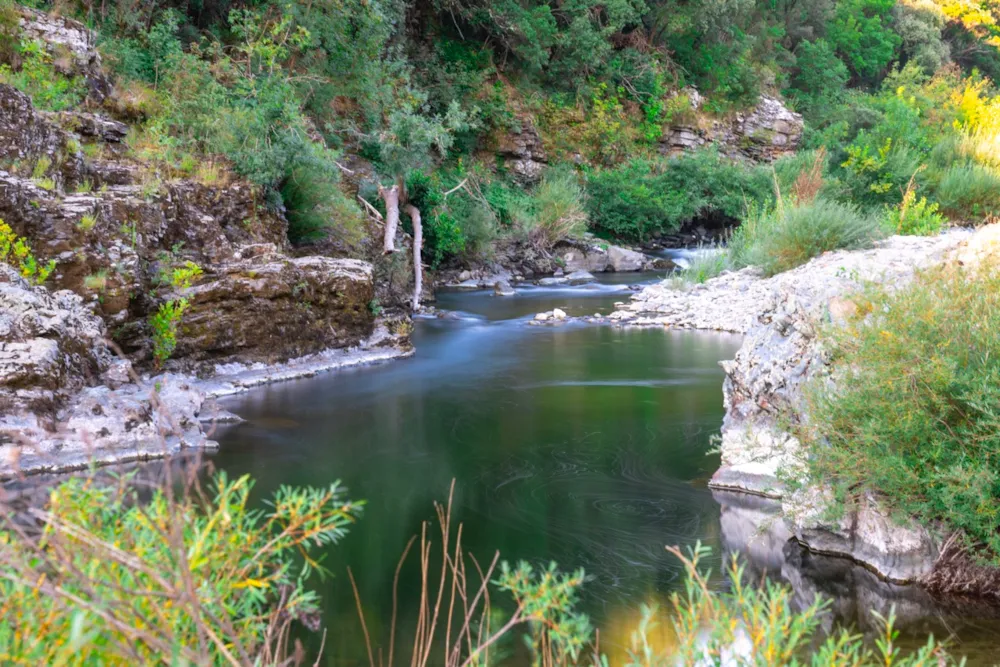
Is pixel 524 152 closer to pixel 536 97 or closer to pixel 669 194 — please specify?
pixel 536 97

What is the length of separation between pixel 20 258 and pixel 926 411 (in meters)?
8.10

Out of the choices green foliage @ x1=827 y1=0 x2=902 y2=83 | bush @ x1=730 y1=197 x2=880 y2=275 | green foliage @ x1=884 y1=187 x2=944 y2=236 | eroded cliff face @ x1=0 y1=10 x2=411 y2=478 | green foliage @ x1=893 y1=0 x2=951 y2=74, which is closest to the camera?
eroded cliff face @ x1=0 y1=10 x2=411 y2=478

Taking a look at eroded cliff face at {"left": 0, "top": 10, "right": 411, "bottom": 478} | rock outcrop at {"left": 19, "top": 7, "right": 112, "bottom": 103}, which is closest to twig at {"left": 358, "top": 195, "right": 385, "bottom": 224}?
eroded cliff face at {"left": 0, "top": 10, "right": 411, "bottom": 478}

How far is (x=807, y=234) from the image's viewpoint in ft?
45.1

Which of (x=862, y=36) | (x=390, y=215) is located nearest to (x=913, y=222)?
(x=390, y=215)

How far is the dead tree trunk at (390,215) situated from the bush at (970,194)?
42.4 ft

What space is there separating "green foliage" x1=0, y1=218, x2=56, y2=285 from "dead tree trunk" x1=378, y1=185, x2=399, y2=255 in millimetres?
7106

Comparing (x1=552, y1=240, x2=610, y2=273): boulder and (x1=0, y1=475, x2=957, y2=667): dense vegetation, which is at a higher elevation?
(x1=0, y1=475, x2=957, y2=667): dense vegetation

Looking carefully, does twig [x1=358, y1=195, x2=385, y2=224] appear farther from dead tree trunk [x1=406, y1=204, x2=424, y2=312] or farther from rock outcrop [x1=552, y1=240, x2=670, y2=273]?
rock outcrop [x1=552, y1=240, x2=670, y2=273]

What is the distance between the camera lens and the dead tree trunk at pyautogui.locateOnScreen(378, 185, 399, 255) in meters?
15.0

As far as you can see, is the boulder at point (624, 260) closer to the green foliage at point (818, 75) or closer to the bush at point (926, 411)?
the bush at point (926, 411)

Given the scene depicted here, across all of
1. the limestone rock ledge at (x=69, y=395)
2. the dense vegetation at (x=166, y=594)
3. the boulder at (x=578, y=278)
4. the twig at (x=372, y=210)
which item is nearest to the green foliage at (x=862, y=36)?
the boulder at (x=578, y=278)

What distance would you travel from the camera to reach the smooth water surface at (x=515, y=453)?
543 centimetres

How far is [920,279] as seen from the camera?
520 cm
